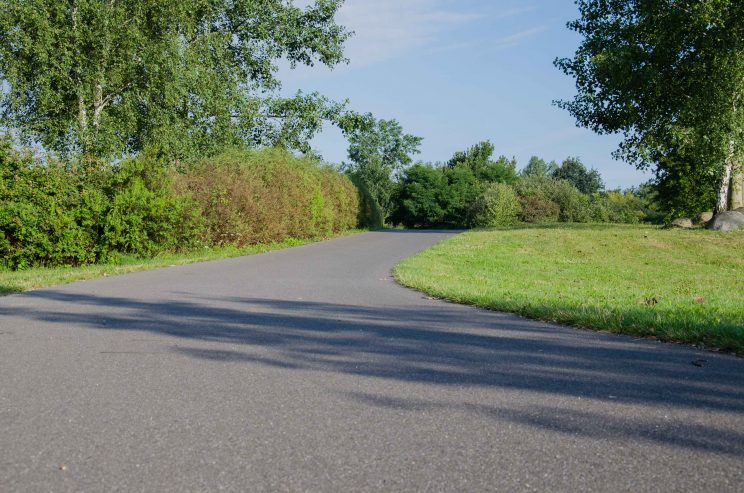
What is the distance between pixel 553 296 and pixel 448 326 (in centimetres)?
386

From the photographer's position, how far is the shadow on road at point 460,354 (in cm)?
394

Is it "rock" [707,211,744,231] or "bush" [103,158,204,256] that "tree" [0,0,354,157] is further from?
"rock" [707,211,744,231]

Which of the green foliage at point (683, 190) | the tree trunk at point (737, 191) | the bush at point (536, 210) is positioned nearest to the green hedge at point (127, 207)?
the tree trunk at point (737, 191)

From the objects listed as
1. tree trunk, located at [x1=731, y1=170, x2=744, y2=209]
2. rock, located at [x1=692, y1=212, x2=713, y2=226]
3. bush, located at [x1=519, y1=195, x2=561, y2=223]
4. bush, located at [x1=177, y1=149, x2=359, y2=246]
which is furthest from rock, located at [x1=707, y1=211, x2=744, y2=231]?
bush, located at [x1=519, y1=195, x2=561, y2=223]

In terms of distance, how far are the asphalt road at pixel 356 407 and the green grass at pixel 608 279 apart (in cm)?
80

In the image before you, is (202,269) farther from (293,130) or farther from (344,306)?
(293,130)

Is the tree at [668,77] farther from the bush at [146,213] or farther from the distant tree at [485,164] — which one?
the distant tree at [485,164]

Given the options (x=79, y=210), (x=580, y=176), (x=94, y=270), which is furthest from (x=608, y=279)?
(x=580, y=176)

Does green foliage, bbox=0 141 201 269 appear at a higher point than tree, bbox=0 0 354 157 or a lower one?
lower

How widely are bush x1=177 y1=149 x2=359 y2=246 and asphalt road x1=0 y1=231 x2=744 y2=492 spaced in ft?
42.2

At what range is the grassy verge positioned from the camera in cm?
1132

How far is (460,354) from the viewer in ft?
18.8

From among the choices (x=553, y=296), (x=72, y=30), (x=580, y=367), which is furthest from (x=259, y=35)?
(x=580, y=367)

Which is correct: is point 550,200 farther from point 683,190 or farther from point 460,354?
point 460,354
